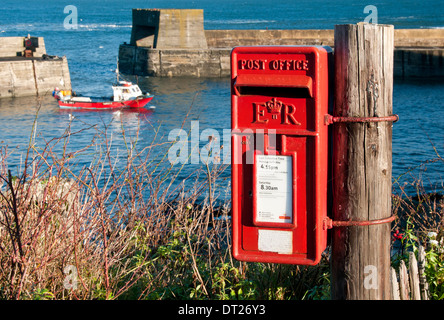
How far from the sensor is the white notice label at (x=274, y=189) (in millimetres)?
2629

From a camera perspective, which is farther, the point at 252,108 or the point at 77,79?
the point at 77,79

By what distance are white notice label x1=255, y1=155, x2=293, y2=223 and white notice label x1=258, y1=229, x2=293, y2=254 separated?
59 millimetres

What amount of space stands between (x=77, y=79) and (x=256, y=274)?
5031cm

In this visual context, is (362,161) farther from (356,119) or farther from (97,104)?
(97,104)

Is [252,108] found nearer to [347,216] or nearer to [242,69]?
[242,69]

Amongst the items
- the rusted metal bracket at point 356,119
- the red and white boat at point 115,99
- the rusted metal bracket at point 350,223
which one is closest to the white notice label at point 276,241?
the rusted metal bracket at point 350,223

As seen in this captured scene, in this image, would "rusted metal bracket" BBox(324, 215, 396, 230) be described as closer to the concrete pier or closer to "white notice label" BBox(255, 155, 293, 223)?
"white notice label" BBox(255, 155, 293, 223)

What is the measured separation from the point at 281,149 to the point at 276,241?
414mm

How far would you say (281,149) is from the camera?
2596 millimetres

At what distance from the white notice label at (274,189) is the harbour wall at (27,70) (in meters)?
38.7

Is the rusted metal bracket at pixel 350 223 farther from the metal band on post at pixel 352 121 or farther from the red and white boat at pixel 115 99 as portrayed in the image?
the red and white boat at pixel 115 99

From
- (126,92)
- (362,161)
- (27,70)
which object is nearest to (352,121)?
(362,161)
